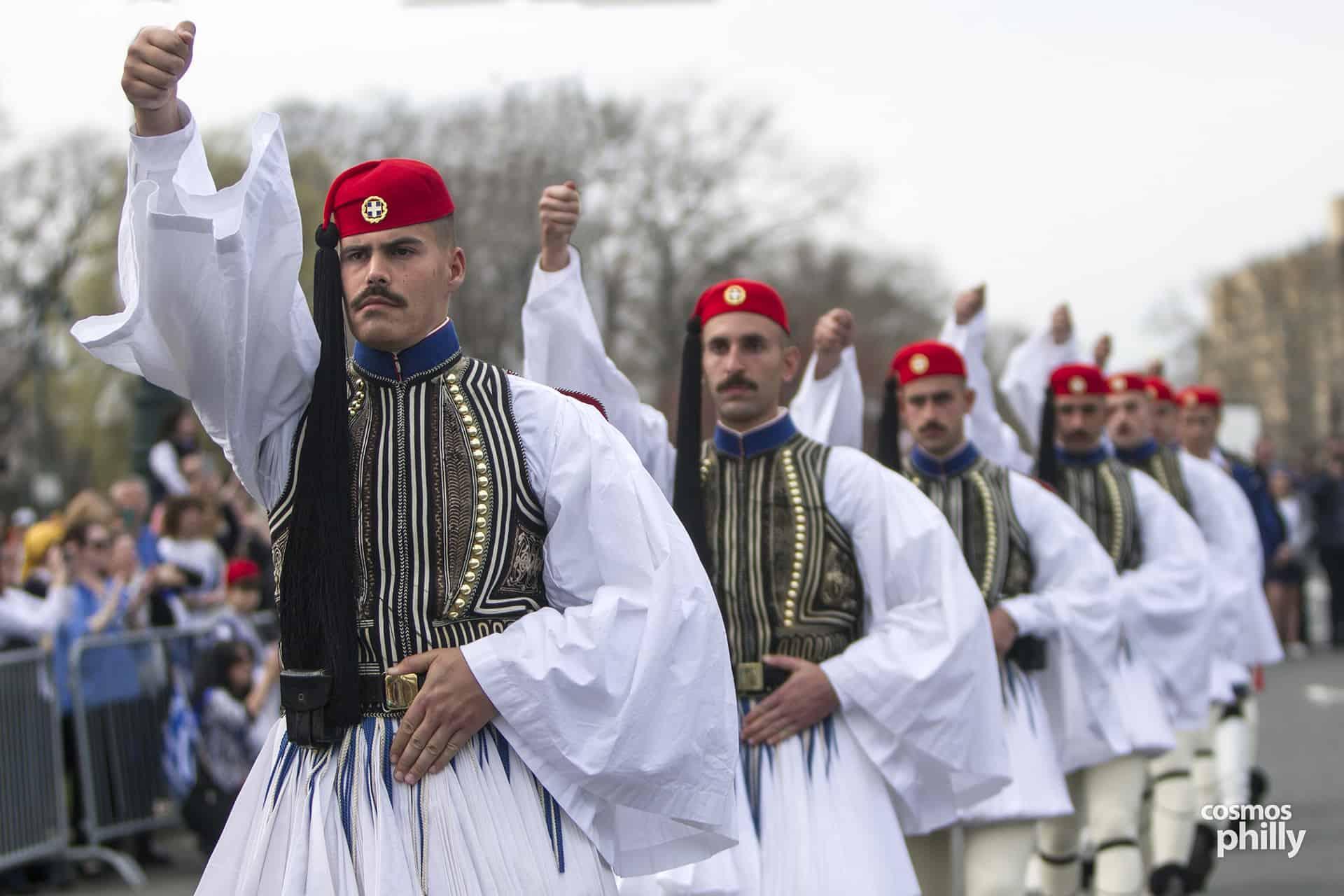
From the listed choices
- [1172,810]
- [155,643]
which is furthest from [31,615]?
[1172,810]

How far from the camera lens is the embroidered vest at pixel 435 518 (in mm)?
3660

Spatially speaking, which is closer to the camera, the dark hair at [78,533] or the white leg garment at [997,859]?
the white leg garment at [997,859]

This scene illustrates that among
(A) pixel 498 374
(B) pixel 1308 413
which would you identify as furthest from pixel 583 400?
(B) pixel 1308 413

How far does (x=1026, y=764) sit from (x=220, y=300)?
4209mm

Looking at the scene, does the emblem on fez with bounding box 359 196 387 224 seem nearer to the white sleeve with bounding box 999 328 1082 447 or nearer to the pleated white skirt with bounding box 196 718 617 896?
the pleated white skirt with bounding box 196 718 617 896

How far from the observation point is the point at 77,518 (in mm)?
10039

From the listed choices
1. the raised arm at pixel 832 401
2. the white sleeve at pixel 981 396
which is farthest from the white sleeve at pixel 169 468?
the raised arm at pixel 832 401

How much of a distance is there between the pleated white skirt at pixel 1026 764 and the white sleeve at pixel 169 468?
6.67 meters

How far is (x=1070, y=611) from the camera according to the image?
7.16 meters

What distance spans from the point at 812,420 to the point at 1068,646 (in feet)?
4.45

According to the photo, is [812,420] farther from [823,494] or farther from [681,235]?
[681,235]

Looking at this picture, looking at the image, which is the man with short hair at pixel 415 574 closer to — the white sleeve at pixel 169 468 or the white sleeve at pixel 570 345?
the white sleeve at pixel 570 345

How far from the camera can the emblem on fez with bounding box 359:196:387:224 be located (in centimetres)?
382

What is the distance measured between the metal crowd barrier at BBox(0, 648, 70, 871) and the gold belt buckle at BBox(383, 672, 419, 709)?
5790 millimetres
